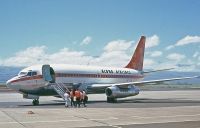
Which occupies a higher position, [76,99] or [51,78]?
[51,78]

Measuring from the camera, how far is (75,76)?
4056 cm

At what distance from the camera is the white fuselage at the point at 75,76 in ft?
118

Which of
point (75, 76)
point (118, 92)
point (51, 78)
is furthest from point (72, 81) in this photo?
point (118, 92)

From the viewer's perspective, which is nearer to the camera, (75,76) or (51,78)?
(51,78)

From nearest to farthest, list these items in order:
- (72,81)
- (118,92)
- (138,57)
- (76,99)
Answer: (76,99)
(72,81)
(118,92)
(138,57)

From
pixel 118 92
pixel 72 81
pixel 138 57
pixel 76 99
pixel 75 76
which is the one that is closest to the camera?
pixel 76 99

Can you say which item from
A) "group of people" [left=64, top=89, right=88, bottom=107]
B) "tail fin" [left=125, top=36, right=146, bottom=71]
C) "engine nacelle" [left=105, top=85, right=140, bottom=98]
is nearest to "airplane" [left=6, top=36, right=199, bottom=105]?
"engine nacelle" [left=105, top=85, right=140, bottom=98]

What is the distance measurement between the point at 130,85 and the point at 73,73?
6.76 metres

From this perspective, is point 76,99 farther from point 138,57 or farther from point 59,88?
point 138,57

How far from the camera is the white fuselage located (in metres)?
35.8

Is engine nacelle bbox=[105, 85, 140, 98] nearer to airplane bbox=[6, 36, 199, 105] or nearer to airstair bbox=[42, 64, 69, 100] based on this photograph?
airplane bbox=[6, 36, 199, 105]

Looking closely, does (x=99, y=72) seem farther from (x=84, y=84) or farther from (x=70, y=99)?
(x=70, y=99)

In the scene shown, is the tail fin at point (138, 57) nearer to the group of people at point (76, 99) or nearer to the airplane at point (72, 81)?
the airplane at point (72, 81)

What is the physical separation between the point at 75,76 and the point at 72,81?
2.34 ft
